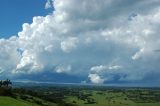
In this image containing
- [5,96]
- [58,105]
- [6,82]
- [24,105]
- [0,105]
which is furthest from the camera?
[6,82]

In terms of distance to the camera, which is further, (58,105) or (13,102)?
(58,105)

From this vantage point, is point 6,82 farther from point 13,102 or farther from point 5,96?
point 13,102

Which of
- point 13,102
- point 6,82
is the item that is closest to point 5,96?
point 13,102

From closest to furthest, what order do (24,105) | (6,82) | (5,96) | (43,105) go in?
(24,105), (5,96), (43,105), (6,82)

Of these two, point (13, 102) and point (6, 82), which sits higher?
point (6, 82)

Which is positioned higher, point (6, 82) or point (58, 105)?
point (6, 82)

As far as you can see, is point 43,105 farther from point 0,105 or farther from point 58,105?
point 0,105

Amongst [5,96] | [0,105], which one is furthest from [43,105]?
[0,105]

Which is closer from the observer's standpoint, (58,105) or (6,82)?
(58,105)

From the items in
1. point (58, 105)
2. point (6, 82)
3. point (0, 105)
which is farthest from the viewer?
point (6, 82)

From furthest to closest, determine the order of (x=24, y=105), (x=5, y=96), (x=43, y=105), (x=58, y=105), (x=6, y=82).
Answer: (x=6, y=82)
(x=58, y=105)
(x=43, y=105)
(x=5, y=96)
(x=24, y=105)
